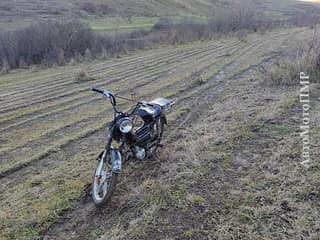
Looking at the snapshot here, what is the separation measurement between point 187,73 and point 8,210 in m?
9.78

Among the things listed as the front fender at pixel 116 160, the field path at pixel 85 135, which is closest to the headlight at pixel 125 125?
the front fender at pixel 116 160

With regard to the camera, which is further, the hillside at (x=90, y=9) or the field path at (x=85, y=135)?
the hillside at (x=90, y=9)

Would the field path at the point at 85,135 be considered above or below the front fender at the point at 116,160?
below

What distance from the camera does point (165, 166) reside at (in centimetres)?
456

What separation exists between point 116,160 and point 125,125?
0.50 metres

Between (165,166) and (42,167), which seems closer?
(165,166)

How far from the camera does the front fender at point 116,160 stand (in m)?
3.69

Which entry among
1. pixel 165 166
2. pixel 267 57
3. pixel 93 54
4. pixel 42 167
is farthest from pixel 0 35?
pixel 165 166

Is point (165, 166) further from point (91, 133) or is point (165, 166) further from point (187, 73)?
point (187, 73)

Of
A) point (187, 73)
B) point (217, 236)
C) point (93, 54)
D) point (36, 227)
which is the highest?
point (217, 236)

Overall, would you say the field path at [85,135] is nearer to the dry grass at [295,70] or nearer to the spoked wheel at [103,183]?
the spoked wheel at [103,183]

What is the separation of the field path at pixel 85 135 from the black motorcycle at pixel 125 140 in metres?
Answer: 0.21

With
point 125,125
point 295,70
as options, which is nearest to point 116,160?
point 125,125

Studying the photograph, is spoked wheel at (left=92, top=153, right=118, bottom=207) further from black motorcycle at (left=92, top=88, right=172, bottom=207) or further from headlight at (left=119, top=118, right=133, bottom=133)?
headlight at (left=119, top=118, right=133, bottom=133)
